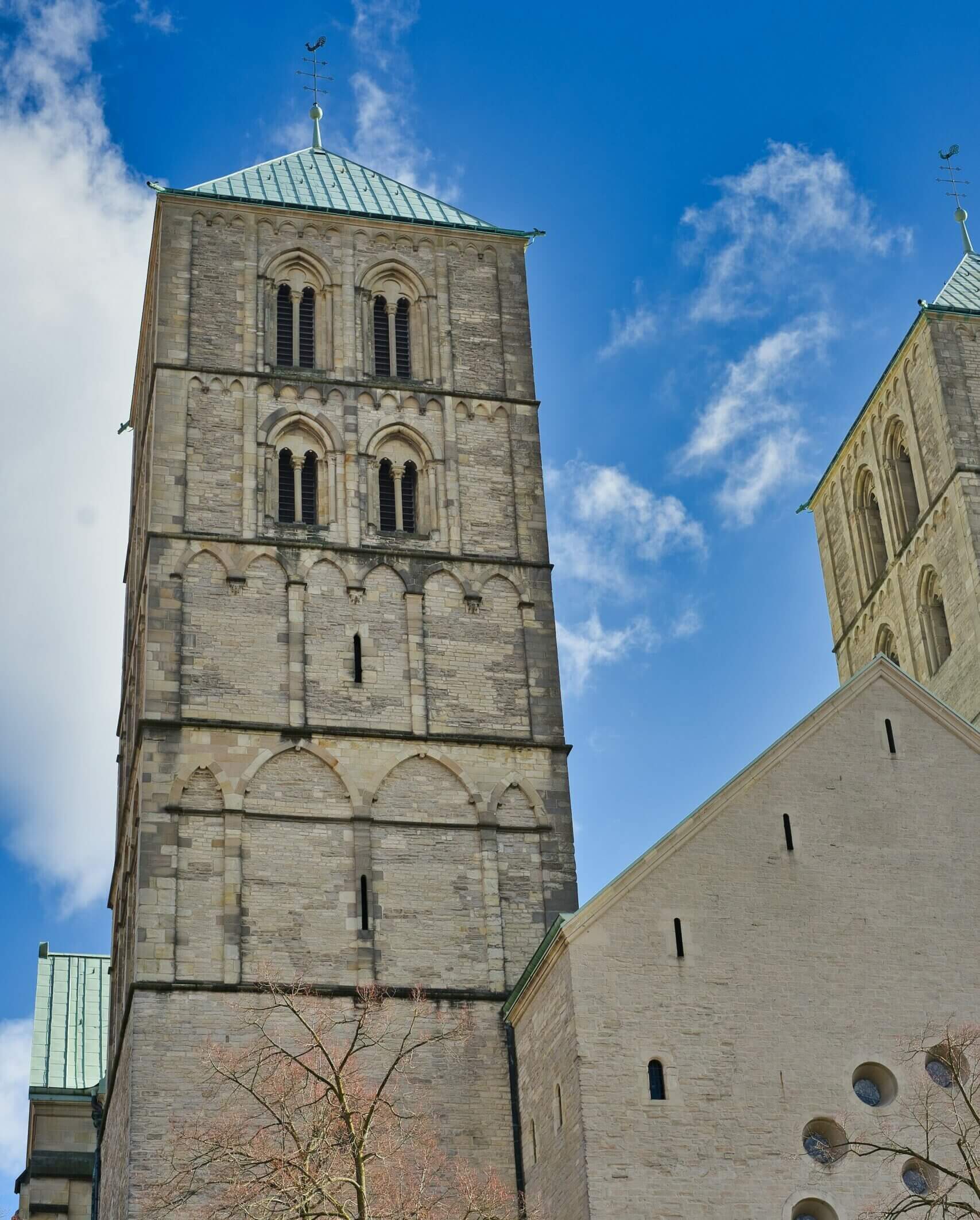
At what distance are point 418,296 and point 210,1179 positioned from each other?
56.5 ft

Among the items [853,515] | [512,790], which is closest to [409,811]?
[512,790]

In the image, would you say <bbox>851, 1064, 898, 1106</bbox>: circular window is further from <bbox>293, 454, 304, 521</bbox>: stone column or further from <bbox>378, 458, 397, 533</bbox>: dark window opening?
<bbox>293, 454, 304, 521</bbox>: stone column

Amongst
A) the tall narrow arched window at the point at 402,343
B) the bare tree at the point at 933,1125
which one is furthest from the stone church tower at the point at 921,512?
the bare tree at the point at 933,1125

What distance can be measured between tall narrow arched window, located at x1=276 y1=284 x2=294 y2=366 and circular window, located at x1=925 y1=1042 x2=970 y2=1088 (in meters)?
17.4

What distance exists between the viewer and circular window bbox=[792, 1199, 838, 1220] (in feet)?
84.5

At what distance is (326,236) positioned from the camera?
39500 millimetres

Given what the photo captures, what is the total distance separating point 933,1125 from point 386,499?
50.4 ft

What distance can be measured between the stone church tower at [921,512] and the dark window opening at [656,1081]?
13028 mm

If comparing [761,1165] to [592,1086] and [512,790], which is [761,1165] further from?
[512,790]

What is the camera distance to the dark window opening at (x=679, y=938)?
27.4m

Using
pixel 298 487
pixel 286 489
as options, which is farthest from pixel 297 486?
pixel 286 489

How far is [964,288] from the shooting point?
42906 mm

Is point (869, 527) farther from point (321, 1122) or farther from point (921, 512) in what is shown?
point (321, 1122)

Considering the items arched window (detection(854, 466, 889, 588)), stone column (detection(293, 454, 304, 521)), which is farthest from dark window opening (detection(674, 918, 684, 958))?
arched window (detection(854, 466, 889, 588))
